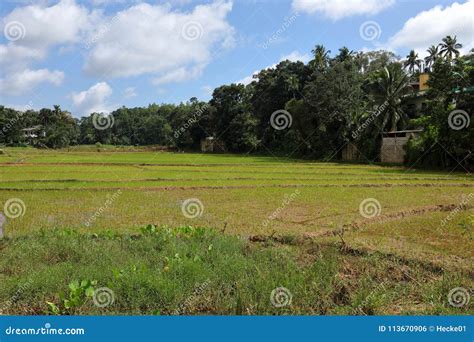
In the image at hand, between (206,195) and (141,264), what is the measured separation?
1090cm

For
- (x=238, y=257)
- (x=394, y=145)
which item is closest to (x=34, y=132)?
(x=394, y=145)

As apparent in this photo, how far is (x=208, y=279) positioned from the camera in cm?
Answer: 616

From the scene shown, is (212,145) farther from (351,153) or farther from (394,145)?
(394,145)

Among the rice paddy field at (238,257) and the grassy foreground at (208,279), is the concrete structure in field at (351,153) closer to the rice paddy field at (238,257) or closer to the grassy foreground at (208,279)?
the rice paddy field at (238,257)

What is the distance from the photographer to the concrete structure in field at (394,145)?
37.2 metres

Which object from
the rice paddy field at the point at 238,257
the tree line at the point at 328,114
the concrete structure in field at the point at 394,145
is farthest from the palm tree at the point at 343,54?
the rice paddy field at the point at 238,257

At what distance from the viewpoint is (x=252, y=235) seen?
31.5ft

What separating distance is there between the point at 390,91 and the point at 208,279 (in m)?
37.4

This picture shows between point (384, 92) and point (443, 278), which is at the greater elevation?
point (384, 92)

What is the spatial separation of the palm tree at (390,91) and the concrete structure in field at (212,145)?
28.9 metres

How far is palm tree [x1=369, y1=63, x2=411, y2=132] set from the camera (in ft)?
129

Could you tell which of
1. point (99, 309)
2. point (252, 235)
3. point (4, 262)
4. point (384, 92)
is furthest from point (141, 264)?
point (384, 92)

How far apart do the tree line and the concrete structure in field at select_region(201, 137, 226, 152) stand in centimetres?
88

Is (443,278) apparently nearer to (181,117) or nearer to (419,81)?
(419,81)
